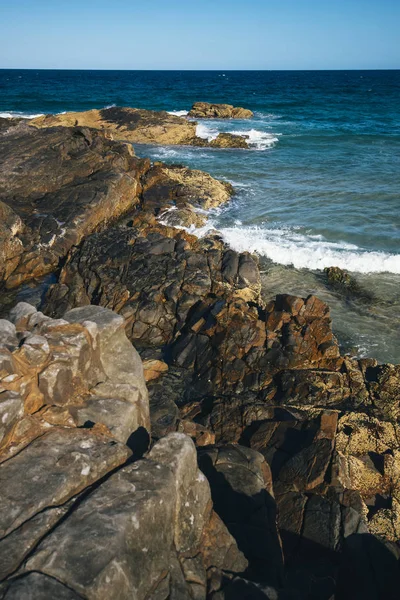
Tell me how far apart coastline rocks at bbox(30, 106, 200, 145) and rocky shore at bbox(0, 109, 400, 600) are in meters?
28.6

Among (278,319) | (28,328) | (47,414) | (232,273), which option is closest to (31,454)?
(47,414)

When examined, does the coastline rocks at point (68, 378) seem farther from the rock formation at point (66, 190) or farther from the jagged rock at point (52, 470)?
the rock formation at point (66, 190)

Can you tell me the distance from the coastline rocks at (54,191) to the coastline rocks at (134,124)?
16279mm

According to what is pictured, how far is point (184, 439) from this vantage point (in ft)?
22.8

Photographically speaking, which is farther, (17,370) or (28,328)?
(28,328)

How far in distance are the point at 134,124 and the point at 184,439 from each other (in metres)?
44.4

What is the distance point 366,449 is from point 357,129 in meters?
49.9

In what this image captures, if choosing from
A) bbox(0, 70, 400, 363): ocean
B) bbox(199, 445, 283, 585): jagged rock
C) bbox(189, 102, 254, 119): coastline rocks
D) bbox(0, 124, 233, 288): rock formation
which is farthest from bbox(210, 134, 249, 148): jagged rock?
bbox(199, 445, 283, 585): jagged rock

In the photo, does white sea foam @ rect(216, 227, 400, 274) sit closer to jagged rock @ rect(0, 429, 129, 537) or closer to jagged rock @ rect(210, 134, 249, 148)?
jagged rock @ rect(0, 429, 129, 537)

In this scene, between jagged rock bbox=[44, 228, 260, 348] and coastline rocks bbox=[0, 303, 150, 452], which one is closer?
coastline rocks bbox=[0, 303, 150, 452]

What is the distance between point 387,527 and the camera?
28.8 feet

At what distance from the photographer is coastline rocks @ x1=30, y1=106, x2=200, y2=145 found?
45281mm

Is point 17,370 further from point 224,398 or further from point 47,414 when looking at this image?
point 224,398

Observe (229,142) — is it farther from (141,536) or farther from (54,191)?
(141,536)
